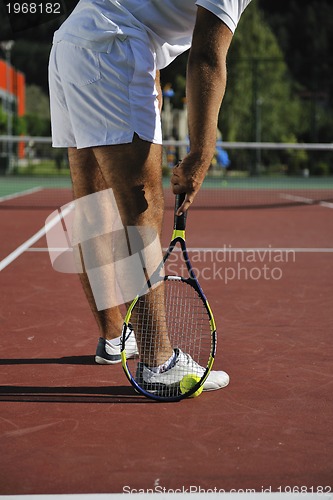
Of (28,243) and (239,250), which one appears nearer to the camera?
(239,250)

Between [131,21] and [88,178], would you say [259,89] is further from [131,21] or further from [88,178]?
[131,21]

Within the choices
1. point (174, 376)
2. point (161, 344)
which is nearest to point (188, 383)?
point (174, 376)

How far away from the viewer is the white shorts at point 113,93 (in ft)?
8.84

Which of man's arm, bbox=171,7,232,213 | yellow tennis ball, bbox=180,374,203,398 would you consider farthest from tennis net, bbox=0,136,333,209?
man's arm, bbox=171,7,232,213

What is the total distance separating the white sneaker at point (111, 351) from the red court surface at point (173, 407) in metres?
0.06

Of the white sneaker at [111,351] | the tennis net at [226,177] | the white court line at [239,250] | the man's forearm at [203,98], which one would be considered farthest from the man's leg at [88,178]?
the tennis net at [226,177]

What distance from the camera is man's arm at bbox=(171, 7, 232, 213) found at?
253 cm

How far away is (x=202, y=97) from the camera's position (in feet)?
8.46

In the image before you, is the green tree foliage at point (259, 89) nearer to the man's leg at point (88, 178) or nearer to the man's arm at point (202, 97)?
the man's leg at point (88, 178)

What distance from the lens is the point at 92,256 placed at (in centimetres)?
325

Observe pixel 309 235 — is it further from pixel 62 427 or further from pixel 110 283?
pixel 62 427
